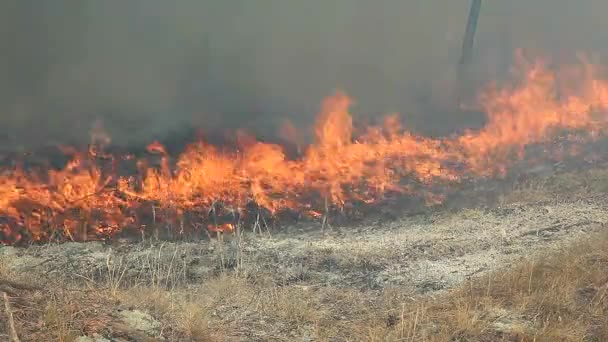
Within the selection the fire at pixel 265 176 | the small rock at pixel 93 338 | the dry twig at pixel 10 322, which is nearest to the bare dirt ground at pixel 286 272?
the small rock at pixel 93 338

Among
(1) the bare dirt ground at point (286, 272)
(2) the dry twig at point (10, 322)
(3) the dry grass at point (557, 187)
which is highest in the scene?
(3) the dry grass at point (557, 187)

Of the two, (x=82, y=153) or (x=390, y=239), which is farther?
(x=82, y=153)

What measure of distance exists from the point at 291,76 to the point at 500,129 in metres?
5.53

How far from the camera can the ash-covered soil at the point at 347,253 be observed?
734 centimetres

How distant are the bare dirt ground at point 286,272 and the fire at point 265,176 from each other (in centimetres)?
64

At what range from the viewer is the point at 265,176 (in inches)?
418

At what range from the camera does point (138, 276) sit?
288 inches

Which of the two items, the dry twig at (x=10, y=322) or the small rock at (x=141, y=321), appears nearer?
the dry twig at (x=10, y=322)

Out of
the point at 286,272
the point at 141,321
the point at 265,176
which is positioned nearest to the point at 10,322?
the point at 141,321

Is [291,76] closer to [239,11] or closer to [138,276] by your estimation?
[239,11]

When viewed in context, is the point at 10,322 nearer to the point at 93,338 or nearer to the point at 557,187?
the point at 93,338

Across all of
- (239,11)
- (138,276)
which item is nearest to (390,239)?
(138,276)

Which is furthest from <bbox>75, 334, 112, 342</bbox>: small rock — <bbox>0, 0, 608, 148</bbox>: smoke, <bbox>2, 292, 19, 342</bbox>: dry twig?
<bbox>0, 0, 608, 148</bbox>: smoke

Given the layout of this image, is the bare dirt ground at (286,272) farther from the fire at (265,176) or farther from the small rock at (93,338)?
the fire at (265,176)
